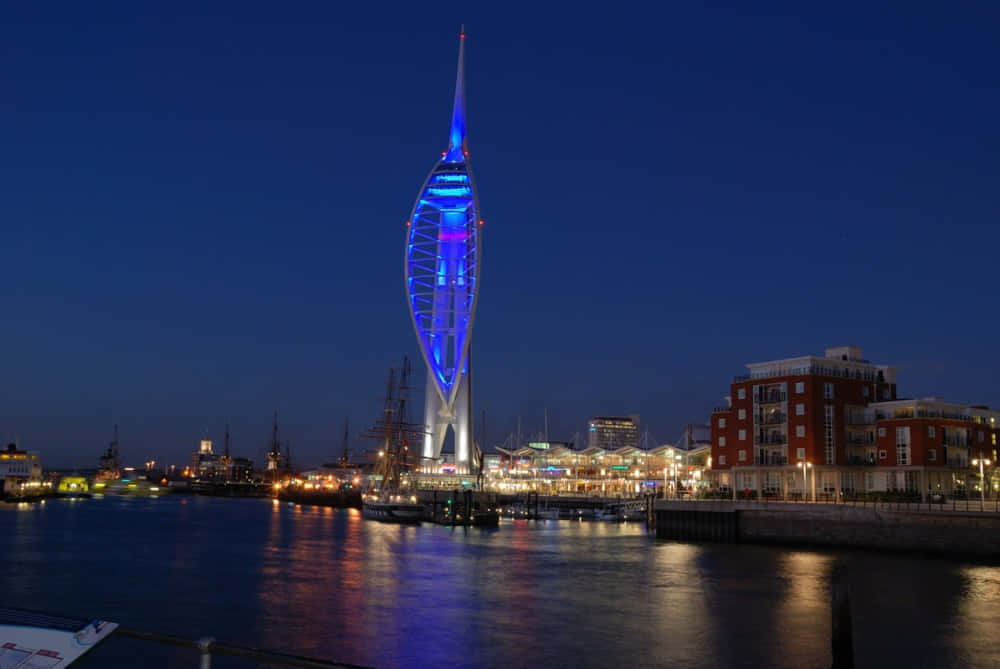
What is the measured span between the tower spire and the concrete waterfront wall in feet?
215

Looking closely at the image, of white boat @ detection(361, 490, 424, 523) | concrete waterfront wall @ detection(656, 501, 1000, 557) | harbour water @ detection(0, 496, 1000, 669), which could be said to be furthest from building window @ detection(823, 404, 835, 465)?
white boat @ detection(361, 490, 424, 523)

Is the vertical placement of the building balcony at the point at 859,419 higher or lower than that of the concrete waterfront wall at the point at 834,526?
higher

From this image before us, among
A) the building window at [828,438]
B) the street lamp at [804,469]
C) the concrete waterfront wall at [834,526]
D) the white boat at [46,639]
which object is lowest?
the concrete waterfront wall at [834,526]

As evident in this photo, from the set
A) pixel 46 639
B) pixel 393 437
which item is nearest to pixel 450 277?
pixel 393 437

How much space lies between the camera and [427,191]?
122688 millimetres

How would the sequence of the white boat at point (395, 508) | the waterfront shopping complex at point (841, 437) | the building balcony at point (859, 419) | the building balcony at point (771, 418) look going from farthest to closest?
the white boat at point (395, 508) < the building balcony at point (771, 418) < the building balcony at point (859, 419) < the waterfront shopping complex at point (841, 437)

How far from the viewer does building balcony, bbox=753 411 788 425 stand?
80.4 m

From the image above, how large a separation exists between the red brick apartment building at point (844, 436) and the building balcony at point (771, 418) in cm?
9

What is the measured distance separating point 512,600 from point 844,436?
50734mm

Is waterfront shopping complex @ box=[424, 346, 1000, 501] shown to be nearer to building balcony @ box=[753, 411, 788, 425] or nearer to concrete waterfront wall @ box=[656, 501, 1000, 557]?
building balcony @ box=[753, 411, 788, 425]

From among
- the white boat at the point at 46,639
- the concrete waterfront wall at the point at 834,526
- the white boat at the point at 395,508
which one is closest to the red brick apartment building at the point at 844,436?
the concrete waterfront wall at the point at 834,526

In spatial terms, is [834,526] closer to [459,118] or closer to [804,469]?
[804,469]

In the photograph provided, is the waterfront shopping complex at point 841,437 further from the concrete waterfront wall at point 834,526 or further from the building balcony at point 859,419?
the concrete waterfront wall at point 834,526

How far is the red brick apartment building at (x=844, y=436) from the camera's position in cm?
7581
